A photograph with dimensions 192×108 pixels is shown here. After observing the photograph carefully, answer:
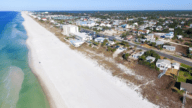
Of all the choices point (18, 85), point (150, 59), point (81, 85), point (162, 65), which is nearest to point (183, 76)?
point (162, 65)

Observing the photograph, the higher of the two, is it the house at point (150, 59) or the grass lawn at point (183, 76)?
the house at point (150, 59)

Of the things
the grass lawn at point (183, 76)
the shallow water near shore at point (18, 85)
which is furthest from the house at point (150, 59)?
the shallow water near shore at point (18, 85)

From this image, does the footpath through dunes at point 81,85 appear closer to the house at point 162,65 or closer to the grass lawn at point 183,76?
the grass lawn at point 183,76

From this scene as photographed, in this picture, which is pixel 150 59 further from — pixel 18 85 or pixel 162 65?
pixel 18 85

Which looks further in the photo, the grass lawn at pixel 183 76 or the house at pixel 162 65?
the house at pixel 162 65

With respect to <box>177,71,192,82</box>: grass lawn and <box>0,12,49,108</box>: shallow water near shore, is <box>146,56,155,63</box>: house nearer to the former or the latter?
<box>177,71,192,82</box>: grass lawn

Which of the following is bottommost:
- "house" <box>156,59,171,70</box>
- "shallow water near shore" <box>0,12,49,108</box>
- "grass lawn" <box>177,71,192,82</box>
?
"shallow water near shore" <box>0,12,49,108</box>

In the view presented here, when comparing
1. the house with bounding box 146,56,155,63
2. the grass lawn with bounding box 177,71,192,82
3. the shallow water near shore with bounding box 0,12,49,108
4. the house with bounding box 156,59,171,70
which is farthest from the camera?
the house with bounding box 146,56,155,63

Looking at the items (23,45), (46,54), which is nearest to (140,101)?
(46,54)

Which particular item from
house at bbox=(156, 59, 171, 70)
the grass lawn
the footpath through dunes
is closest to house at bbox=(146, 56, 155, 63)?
house at bbox=(156, 59, 171, 70)
